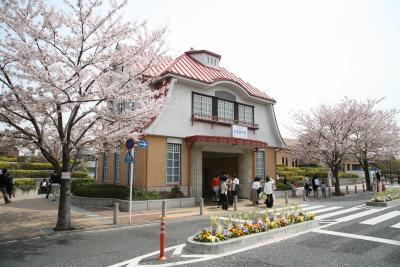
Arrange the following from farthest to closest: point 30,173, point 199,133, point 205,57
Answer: point 30,173 → point 205,57 → point 199,133

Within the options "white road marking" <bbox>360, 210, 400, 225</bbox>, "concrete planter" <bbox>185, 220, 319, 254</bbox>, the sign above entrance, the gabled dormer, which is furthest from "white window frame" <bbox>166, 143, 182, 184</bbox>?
"white road marking" <bbox>360, 210, 400, 225</bbox>

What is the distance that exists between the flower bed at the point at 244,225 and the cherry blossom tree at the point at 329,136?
15417 millimetres

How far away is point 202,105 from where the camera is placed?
19922 millimetres

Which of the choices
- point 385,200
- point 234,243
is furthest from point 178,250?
point 385,200

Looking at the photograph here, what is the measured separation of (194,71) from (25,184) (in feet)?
50.8

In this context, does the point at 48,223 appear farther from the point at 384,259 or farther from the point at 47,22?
the point at 384,259

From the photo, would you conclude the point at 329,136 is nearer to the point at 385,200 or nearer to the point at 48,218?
the point at 385,200

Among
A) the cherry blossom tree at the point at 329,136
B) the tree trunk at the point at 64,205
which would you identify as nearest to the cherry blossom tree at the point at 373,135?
the cherry blossom tree at the point at 329,136

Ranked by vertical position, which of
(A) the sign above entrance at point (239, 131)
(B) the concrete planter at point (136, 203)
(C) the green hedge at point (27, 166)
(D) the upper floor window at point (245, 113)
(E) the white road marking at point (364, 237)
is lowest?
(E) the white road marking at point (364, 237)

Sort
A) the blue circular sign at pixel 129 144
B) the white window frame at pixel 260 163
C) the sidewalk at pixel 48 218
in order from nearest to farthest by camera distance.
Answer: the sidewalk at pixel 48 218, the blue circular sign at pixel 129 144, the white window frame at pixel 260 163

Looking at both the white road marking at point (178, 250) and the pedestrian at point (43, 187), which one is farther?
the pedestrian at point (43, 187)

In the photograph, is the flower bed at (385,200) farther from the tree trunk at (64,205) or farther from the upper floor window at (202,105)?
the tree trunk at (64,205)

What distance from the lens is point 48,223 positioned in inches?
468

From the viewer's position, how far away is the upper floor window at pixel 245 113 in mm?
22141
